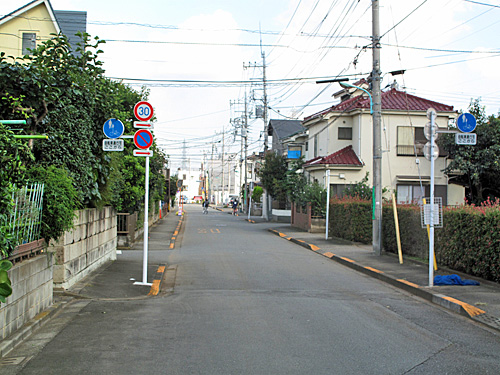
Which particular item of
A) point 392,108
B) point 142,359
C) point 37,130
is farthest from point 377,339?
point 392,108

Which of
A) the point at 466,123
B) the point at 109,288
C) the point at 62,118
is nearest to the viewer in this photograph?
the point at 62,118

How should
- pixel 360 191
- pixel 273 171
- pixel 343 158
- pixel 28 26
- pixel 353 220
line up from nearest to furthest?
pixel 353 220
pixel 28 26
pixel 360 191
pixel 343 158
pixel 273 171

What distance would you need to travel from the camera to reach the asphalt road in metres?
5.34

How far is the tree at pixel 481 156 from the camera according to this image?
2502 centimetres

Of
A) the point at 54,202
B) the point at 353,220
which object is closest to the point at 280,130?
the point at 353,220

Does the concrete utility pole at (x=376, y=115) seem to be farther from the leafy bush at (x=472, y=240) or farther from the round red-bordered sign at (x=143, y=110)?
the round red-bordered sign at (x=143, y=110)

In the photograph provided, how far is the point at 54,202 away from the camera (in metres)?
7.85

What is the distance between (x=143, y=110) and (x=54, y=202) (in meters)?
3.52

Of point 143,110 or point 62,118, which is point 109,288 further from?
point 143,110

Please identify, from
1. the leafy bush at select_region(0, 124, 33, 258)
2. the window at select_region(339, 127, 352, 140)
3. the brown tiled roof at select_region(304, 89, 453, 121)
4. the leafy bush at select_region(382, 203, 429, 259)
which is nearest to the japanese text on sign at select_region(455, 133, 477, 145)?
the leafy bush at select_region(382, 203, 429, 259)

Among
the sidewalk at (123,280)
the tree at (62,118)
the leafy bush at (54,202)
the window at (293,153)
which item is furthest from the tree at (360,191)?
the leafy bush at (54,202)

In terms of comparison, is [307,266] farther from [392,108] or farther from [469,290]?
[392,108]

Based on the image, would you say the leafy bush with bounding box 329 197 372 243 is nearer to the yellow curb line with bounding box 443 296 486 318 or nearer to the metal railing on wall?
the yellow curb line with bounding box 443 296 486 318

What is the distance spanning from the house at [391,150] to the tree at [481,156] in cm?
235
